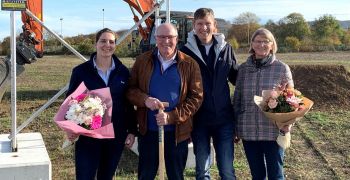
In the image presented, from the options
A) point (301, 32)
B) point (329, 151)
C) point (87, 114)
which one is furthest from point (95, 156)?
point (301, 32)

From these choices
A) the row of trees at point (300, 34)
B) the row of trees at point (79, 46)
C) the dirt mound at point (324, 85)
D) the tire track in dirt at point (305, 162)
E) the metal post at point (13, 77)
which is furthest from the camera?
the row of trees at point (300, 34)

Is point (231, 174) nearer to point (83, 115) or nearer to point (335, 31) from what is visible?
point (83, 115)

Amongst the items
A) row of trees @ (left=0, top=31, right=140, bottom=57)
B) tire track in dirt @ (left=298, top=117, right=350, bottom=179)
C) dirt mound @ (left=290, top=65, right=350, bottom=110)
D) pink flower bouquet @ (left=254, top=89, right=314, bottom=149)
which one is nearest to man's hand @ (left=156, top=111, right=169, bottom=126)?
pink flower bouquet @ (left=254, top=89, right=314, bottom=149)

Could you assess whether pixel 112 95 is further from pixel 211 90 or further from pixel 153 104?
pixel 211 90

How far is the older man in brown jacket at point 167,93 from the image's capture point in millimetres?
3951

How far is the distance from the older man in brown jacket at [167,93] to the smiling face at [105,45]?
266mm

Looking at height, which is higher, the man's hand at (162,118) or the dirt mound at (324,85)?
the man's hand at (162,118)

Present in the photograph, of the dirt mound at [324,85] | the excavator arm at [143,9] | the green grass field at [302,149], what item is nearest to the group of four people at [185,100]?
the green grass field at [302,149]

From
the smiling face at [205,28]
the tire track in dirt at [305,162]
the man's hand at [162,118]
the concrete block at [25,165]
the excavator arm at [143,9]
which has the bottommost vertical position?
the tire track in dirt at [305,162]

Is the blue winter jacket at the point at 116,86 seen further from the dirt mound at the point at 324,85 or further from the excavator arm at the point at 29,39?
the dirt mound at the point at 324,85

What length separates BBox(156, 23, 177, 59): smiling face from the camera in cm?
392

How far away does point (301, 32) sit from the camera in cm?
5375

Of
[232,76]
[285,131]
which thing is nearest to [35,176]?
[232,76]

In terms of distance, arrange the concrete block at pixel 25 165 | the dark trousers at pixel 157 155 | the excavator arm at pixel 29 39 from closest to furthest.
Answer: the dark trousers at pixel 157 155
the concrete block at pixel 25 165
the excavator arm at pixel 29 39
